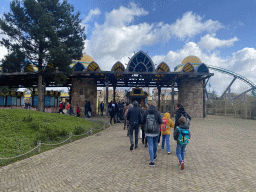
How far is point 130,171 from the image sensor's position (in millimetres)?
4840

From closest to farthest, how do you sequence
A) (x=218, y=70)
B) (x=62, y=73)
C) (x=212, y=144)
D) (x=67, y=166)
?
(x=67, y=166) < (x=212, y=144) < (x=62, y=73) < (x=218, y=70)

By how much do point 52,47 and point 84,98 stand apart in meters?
7.33

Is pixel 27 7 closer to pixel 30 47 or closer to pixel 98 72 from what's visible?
pixel 30 47

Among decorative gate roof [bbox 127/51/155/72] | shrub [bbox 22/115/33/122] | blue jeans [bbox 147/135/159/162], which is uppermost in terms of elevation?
decorative gate roof [bbox 127/51/155/72]

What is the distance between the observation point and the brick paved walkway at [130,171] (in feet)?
13.1

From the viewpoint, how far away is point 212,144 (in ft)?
26.2


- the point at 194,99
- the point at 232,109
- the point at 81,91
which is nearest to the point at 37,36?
the point at 81,91

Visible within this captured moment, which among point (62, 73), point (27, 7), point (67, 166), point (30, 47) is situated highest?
point (27, 7)

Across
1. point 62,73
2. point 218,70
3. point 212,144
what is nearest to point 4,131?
point 212,144

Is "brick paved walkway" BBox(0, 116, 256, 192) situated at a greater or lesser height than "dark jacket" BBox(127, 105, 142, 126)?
lesser

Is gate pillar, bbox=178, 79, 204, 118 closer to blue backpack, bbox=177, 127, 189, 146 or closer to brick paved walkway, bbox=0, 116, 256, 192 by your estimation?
brick paved walkway, bbox=0, 116, 256, 192

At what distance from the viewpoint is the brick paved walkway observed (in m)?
4.00

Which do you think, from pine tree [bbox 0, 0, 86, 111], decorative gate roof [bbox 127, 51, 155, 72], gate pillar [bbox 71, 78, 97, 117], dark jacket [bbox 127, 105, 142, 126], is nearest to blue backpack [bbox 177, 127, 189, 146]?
dark jacket [bbox 127, 105, 142, 126]

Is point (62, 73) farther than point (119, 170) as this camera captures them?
Yes
